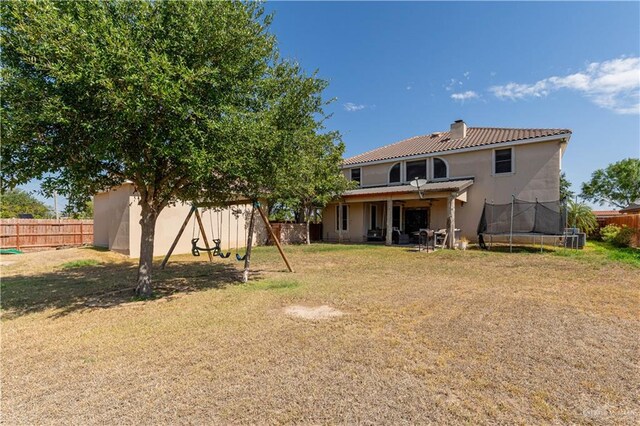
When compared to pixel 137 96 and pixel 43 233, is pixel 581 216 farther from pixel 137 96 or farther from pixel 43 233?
pixel 43 233

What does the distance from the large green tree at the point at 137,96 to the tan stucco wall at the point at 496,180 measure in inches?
500

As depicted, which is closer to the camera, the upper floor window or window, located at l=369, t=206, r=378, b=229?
window, located at l=369, t=206, r=378, b=229

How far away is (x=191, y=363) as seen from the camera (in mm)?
3486

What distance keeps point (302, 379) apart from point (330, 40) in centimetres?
1459

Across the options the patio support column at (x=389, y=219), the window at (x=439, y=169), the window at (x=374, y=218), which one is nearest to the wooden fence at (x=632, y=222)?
the window at (x=439, y=169)

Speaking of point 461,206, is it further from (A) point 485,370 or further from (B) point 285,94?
(A) point 485,370

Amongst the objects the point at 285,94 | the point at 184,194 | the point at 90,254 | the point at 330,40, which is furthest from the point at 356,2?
the point at 90,254

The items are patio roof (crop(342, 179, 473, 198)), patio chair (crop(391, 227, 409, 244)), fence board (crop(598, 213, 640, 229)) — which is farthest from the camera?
patio chair (crop(391, 227, 409, 244))

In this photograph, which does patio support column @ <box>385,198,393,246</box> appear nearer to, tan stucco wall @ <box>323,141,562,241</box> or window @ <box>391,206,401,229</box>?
tan stucco wall @ <box>323,141,562,241</box>

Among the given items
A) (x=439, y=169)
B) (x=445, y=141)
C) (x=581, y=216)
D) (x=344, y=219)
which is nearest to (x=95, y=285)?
(x=344, y=219)

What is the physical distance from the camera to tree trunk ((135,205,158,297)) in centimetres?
666

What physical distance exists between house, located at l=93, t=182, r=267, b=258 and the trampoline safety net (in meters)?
10.9

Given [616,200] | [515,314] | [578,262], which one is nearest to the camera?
[515,314]

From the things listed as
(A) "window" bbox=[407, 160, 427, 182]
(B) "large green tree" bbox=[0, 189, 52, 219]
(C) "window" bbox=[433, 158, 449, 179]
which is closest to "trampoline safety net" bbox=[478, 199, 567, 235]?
(C) "window" bbox=[433, 158, 449, 179]
